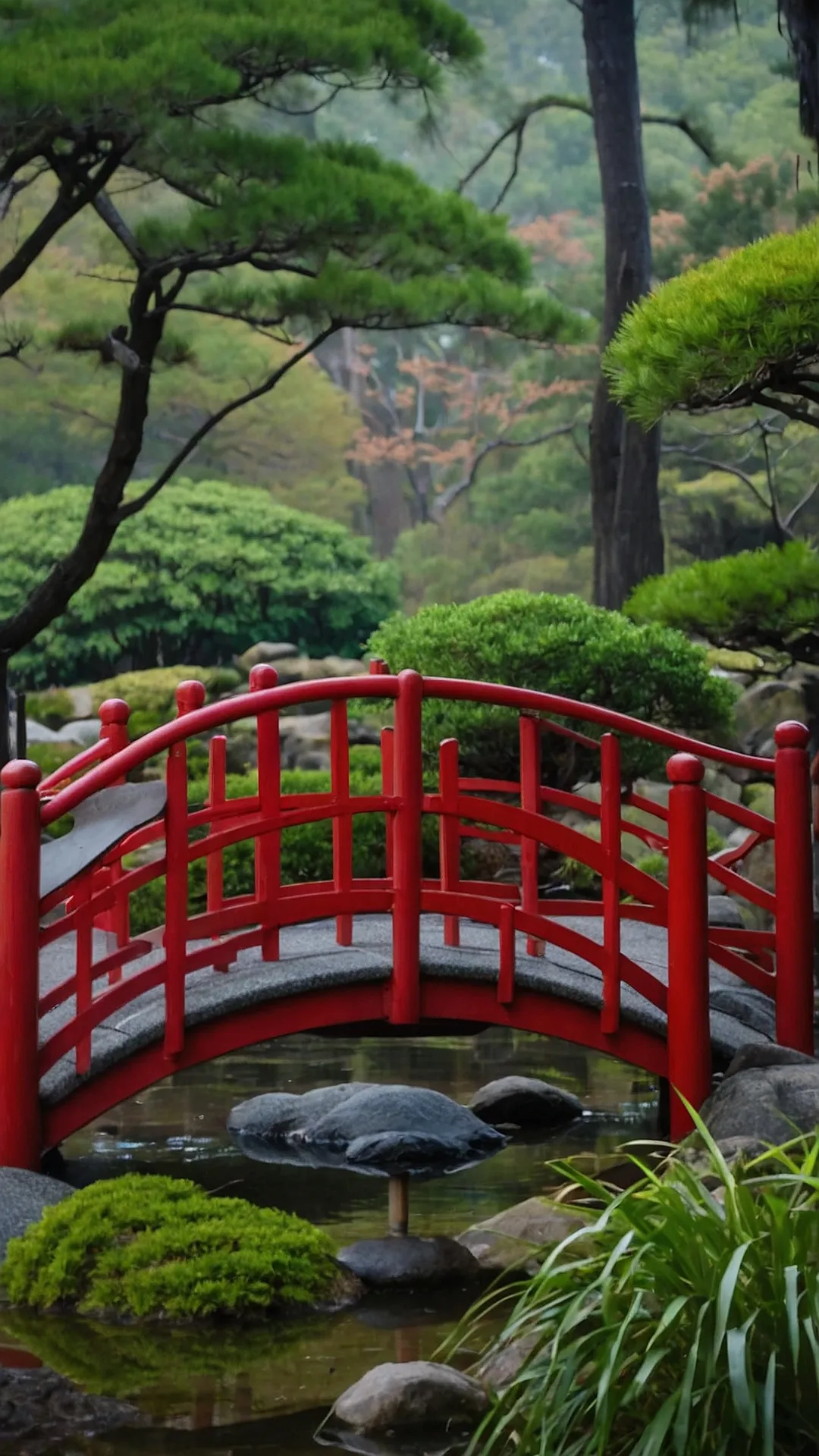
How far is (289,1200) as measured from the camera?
6086mm

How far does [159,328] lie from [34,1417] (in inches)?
337

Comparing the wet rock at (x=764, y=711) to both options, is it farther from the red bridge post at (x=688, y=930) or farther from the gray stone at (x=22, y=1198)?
the gray stone at (x=22, y=1198)

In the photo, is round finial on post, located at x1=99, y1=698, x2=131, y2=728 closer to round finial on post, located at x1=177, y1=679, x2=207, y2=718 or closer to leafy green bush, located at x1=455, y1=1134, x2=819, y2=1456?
round finial on post, located at x1=177, y1=679, x2=207, y2=718

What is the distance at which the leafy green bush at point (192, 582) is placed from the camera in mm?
19344

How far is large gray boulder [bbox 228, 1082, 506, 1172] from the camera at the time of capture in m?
6.70

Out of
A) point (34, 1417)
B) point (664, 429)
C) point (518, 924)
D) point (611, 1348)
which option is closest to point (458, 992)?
point (518, 924)

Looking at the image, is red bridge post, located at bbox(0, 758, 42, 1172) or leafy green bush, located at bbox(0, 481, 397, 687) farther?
leafy green bush, located at bbox(0, 481, 397, 687)

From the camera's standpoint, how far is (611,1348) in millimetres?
2979

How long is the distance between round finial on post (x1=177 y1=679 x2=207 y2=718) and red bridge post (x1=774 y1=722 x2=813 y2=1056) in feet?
6.66

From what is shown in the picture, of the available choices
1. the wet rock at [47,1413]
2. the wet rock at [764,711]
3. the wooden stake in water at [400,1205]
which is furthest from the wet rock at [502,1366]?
the wet rock at [764,711]

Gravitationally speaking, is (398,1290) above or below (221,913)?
below

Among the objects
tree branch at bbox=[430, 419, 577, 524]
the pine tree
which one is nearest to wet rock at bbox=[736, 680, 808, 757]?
the pine tree

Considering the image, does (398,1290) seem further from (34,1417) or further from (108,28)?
(108,28)

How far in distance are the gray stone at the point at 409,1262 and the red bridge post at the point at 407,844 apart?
885 mm
